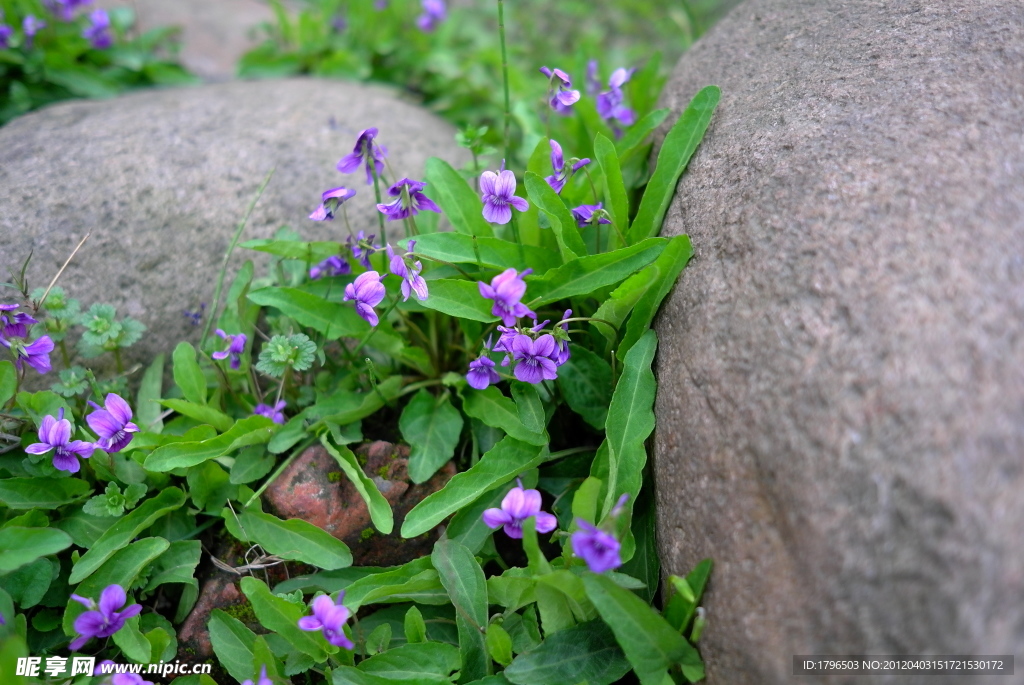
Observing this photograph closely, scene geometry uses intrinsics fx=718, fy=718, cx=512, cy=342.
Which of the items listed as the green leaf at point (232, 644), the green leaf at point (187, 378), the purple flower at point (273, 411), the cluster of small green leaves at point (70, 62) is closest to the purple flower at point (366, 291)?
the purple flower at point (273, 411)

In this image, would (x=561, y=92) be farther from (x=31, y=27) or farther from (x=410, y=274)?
(x=31, y=27)

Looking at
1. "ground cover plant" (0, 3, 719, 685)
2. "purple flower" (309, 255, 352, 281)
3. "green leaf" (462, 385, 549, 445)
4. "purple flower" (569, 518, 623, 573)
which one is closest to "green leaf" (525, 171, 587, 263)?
"ground cover plant" (0, 3, 719, 685)

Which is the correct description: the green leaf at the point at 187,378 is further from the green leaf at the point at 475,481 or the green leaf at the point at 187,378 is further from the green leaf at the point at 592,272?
the green leaf at the point at 592,272

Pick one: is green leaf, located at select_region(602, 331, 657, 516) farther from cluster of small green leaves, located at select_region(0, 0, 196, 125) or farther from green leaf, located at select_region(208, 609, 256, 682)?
cluster of small green leaves, located at select_region(0, 0, 196, 125)

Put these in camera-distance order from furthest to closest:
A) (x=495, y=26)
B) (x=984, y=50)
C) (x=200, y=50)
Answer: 1. (x=495, y=26)
2. (x=200, y=50)
3. (x=984, y=50)

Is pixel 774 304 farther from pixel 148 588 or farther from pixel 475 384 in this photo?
pixel 148 588

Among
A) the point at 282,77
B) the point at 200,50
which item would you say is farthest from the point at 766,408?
the point at 200,50

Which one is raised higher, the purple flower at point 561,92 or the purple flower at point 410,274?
the purple flower at point 561,92
